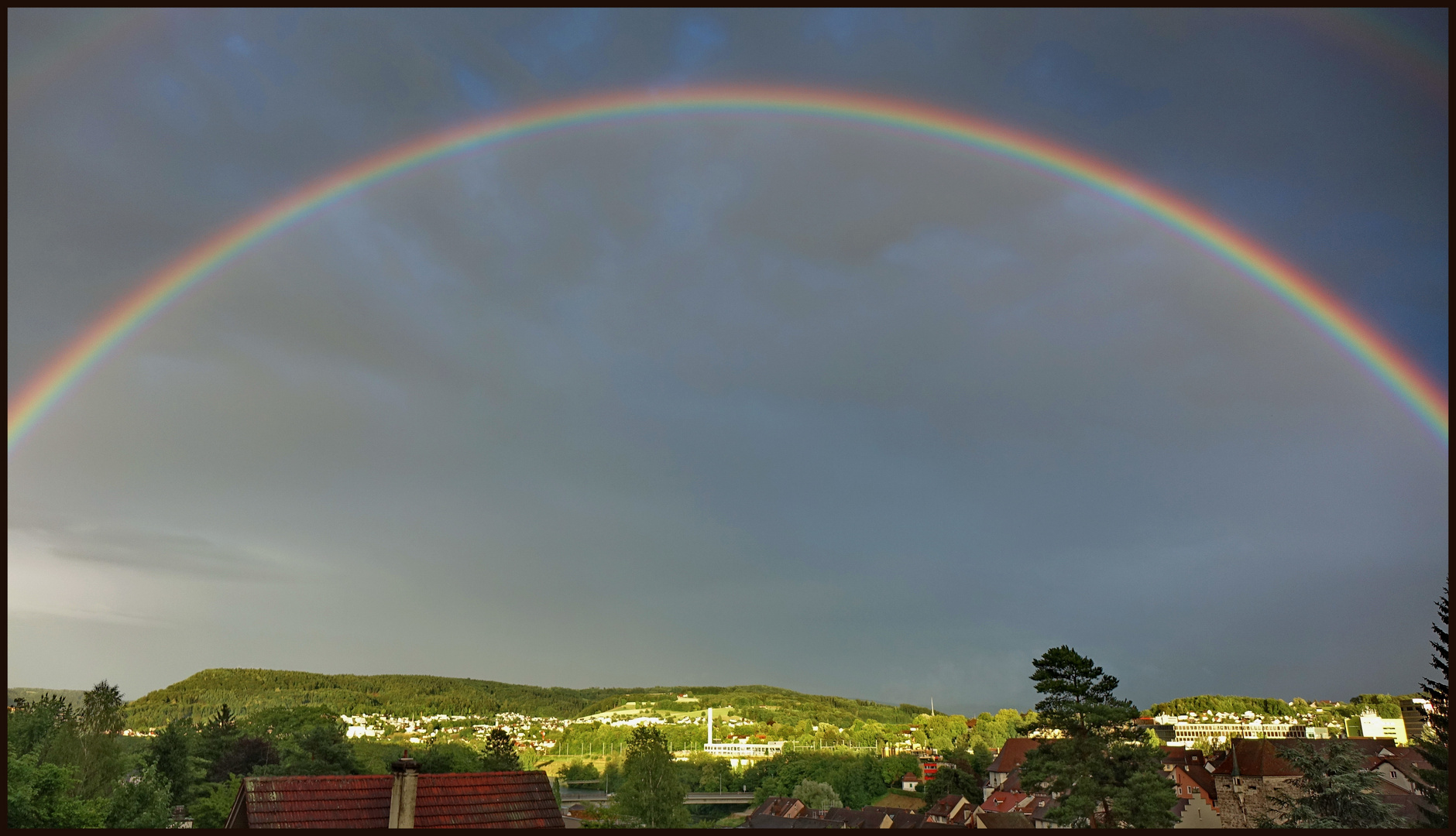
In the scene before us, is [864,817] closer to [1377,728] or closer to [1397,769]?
[1397,769]

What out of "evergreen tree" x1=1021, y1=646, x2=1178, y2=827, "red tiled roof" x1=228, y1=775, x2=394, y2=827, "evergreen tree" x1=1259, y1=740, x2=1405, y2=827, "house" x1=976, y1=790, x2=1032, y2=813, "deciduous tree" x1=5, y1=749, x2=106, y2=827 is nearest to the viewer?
"red tiled roof" x1=228, y1=775, x2=394, y2=827

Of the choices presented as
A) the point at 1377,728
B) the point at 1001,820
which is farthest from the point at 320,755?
the point at 1377,728

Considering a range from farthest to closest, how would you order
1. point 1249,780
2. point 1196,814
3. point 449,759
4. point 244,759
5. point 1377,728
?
point 1377,728 < point 449,759 < point 244,759 < point 1196,814 < point 1249,780

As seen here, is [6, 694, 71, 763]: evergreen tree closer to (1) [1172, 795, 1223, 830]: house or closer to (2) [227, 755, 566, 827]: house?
(2) [227, 755, 566, 827]: house

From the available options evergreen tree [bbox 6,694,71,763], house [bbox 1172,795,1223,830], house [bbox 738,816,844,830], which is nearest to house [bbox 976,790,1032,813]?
house [bbox 738,816,844,830]

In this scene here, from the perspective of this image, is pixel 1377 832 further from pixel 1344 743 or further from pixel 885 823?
pixel 885 823

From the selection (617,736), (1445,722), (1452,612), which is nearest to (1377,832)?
(1452,612)
